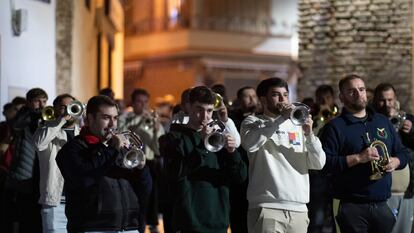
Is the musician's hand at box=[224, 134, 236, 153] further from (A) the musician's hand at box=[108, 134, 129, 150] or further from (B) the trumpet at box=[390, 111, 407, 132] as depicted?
(B) the trumpet at box=[390, 111, 407, 132]

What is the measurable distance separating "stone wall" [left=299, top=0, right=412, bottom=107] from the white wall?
5.28 m

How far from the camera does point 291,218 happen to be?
7.80 m

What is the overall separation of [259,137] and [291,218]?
2.23 ft

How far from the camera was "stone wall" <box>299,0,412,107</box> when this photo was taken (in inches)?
755

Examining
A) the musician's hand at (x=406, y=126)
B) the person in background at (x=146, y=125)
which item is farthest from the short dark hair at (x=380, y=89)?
the person in background at (x=146, y=125)

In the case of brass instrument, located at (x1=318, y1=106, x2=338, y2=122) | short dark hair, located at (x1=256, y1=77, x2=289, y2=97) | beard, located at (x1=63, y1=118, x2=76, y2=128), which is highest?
brass instrument, located at (x1=318, y1=106, x2=338, y2=122)

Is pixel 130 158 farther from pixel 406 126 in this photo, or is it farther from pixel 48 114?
pixel 406 126

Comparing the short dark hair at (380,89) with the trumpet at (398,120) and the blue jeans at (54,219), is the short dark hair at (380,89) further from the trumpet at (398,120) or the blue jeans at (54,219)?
the blue jeans at (54,219)

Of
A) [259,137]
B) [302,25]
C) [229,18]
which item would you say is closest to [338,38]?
[302,25]

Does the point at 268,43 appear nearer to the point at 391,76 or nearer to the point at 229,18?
the point at 229,18

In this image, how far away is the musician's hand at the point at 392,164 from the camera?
8269 millimetres

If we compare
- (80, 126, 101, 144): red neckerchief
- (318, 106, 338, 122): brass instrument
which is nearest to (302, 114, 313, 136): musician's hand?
(80, 126, 101, 144): red neckerchief

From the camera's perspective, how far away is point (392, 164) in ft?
27.3

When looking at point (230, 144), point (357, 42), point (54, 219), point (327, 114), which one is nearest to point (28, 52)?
point (327, 114)
